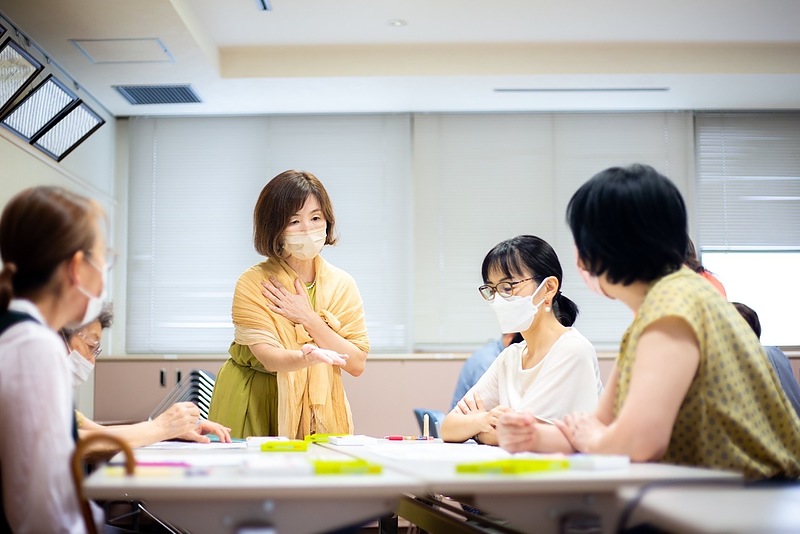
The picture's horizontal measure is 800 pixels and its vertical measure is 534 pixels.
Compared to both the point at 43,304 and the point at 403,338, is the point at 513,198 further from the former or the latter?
the point at 43,304

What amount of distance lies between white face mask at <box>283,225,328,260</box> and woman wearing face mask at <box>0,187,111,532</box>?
1.22 m

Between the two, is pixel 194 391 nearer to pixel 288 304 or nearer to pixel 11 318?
pixel 288 304

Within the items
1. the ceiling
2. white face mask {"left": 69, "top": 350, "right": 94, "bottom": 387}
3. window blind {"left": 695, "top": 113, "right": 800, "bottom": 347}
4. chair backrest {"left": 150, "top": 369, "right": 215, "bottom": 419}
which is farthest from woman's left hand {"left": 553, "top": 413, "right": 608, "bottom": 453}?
window blind {"left": 695, "top": 113, "right": 800, "bottom": 347}

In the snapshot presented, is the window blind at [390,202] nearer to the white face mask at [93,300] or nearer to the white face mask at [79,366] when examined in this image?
the white face mask at [79,366]

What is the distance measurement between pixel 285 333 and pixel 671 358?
4.97 feet

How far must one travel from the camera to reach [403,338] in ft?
18.4

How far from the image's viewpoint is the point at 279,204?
272cm

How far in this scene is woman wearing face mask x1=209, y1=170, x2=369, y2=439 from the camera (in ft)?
8.85

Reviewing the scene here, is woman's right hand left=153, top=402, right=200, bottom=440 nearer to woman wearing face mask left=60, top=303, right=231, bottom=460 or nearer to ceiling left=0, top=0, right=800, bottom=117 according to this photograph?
woman wearing face mask left=60, top=303, right=231, bottom=460

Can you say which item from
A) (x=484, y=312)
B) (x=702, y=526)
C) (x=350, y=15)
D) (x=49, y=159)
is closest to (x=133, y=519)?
(x=49, y=159)

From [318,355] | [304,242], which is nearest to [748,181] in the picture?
[304,242]

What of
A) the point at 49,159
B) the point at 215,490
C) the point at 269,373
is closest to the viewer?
the point at 215,490

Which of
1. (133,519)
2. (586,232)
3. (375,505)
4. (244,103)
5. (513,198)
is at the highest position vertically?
(244,103)

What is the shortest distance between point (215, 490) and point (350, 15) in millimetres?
3783
